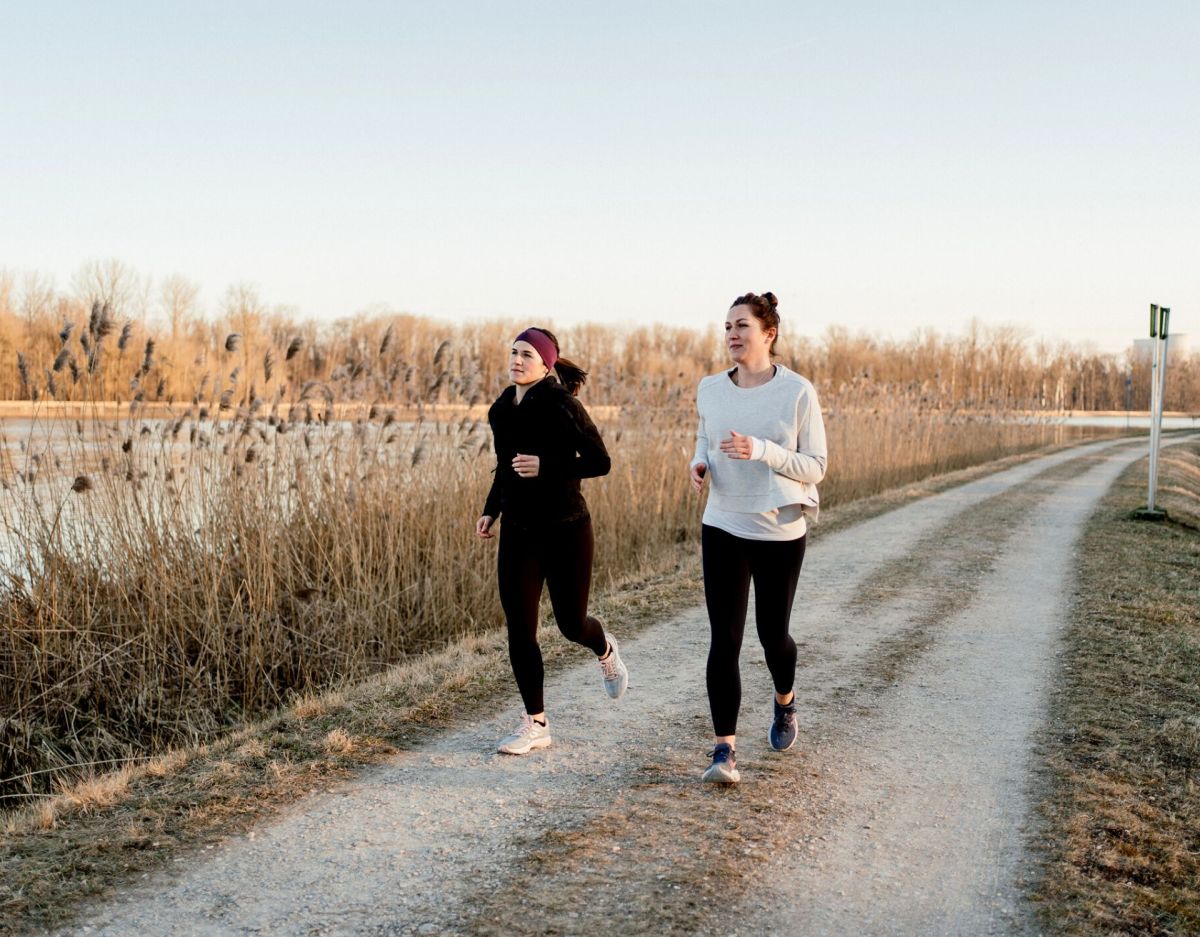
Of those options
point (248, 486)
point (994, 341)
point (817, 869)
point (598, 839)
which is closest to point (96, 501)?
point (248, 486)

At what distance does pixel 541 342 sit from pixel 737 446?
1169 millimetres

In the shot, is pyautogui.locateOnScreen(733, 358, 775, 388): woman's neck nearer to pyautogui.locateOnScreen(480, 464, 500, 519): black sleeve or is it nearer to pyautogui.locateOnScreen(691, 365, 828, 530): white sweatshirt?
pyautogui.locateOnScreen(691, 365, 828, 530): white sweatshirt

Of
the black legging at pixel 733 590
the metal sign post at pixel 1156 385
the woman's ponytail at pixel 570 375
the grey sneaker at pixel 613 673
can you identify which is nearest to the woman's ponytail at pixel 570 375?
the woman's ponytail at pixel 570 375

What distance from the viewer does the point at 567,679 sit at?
6.42 m

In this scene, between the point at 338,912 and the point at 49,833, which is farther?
the point at 49,833

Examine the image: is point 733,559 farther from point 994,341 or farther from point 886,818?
point 994,341

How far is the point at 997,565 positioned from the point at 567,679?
243 inches

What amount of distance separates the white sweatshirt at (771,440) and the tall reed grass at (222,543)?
369 centimetres

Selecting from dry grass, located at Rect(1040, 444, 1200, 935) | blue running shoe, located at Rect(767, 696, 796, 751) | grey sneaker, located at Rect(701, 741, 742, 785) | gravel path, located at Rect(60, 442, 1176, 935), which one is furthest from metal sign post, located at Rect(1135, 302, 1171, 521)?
grey sneaker, located at Rect(701, 741, 742, 785)

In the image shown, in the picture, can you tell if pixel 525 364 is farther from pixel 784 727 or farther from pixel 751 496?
pixel 784 727

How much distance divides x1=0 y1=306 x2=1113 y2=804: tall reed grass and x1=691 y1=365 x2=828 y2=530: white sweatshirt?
3.69 meters

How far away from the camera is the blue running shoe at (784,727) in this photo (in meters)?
4.94

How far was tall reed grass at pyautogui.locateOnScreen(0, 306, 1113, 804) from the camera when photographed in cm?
665

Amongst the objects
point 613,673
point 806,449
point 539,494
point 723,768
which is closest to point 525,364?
point 539,494
